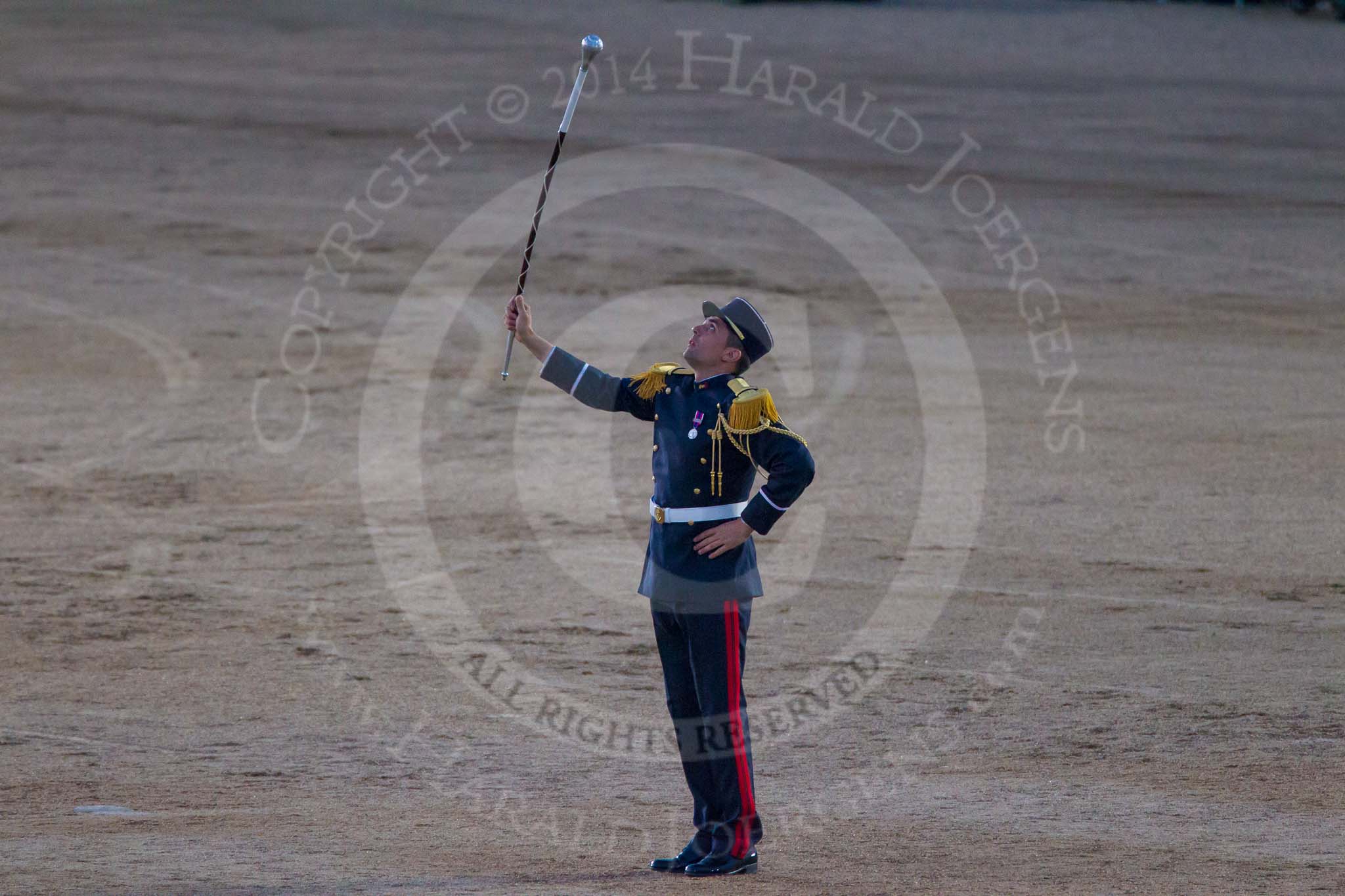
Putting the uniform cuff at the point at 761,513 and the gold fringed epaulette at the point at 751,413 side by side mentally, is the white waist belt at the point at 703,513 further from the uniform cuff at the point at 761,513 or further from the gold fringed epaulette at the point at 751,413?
the gold fringed epaulette at the point at 751,413

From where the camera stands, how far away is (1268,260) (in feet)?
56.2

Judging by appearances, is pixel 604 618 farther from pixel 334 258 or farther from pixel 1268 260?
pixel 1268 260

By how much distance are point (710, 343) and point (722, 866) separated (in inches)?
71.6

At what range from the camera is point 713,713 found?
5.84m

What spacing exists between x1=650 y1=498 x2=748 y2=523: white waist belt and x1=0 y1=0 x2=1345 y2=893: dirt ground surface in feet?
4.04

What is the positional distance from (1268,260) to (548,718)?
38.7 feet

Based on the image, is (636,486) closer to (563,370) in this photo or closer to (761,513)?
(563,370)

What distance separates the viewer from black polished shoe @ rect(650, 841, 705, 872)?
5887 mm

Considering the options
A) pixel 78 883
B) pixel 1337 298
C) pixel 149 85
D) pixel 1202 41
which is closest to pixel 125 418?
pixel 78 883

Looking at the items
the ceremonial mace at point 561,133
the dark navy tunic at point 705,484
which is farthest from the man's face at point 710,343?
the ceremonial mace at point 561,133

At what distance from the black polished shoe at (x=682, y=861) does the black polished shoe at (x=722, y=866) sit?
0.03 m

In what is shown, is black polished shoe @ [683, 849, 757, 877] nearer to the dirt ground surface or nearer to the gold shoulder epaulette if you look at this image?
the dirt ground surface

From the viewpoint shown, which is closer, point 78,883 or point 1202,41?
point 78,883

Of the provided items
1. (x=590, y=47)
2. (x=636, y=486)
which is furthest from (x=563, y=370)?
(x=636, y=486)
